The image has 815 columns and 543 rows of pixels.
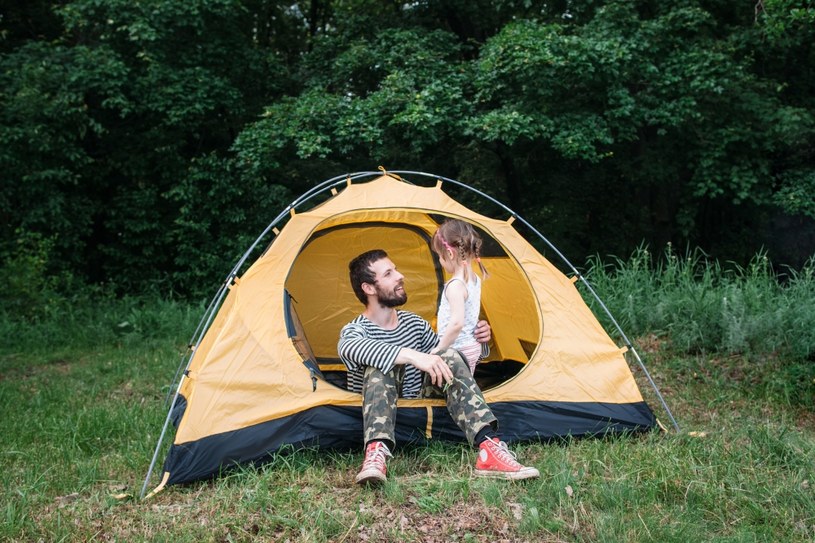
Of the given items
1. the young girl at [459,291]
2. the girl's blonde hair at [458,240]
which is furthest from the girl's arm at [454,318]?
the girl's blonde hair at [458,240]

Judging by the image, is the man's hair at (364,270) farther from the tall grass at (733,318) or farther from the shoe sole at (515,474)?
the tall grass at (733,318)

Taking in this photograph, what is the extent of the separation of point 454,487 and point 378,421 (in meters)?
0.48

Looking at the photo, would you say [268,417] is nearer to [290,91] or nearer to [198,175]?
[198,175]

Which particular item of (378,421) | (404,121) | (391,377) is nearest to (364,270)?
(391,377)

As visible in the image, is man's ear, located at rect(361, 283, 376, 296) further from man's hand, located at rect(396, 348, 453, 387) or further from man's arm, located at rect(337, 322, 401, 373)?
man's hand, located at rect(396, 348, 453, 387)

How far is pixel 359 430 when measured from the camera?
3.88m

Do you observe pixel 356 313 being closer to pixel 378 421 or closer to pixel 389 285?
pixel 389 285

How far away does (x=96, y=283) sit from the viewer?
9.99 meters

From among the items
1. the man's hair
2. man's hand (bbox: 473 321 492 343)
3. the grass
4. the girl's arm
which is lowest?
the grass

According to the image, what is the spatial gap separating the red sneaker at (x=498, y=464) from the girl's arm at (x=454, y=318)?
1.85ft

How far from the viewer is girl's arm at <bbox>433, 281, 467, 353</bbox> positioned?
3.89 meters

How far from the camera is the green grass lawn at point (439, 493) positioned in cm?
308

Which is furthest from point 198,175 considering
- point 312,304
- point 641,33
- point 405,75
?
point 641,33

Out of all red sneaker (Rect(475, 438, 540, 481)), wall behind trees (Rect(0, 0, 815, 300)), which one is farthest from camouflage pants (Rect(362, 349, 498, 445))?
wall behind trees (Rect(0, 0, 815, 300))
